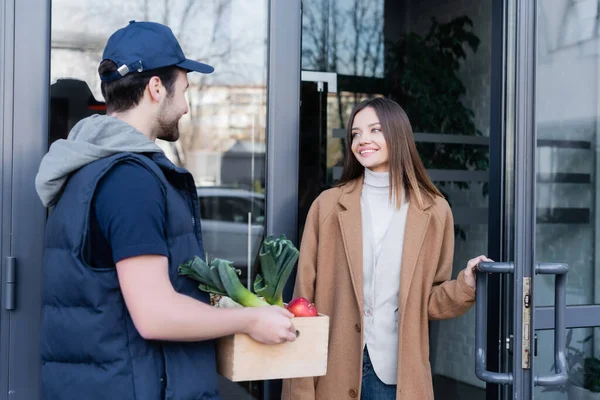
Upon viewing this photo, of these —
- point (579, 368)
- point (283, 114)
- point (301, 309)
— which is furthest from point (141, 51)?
point (579, 368)

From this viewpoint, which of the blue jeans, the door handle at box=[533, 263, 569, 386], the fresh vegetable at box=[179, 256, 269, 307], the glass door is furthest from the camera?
the glass door

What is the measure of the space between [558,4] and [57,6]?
1.82 meters

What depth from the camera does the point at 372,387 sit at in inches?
89.4

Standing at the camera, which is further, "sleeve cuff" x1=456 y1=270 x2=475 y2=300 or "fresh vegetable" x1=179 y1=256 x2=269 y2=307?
"sleeve cuff" x1=456 y1=270 x2=475 y2=300

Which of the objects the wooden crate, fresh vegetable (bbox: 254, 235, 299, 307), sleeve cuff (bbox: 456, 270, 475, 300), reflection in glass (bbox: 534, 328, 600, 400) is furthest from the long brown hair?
reflection in glass (bbox: 534, 328, 600, 400)

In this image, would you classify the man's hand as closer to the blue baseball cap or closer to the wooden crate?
the wooden crate

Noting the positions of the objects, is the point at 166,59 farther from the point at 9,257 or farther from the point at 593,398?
the point at 593,398

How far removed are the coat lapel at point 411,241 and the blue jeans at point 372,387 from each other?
0.68 ft

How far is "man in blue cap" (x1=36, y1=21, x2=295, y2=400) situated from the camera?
1.53 m

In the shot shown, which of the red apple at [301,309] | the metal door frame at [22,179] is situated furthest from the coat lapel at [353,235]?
the metal door frame at [22,179]

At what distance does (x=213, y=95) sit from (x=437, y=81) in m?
1.44

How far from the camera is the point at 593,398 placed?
291cm

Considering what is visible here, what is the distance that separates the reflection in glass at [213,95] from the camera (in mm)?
2520

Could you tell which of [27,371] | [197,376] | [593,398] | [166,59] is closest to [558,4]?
[593,398]
